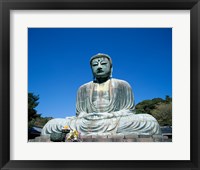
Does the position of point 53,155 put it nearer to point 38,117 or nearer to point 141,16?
A: point 141,16

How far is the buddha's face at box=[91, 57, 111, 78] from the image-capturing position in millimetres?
8461

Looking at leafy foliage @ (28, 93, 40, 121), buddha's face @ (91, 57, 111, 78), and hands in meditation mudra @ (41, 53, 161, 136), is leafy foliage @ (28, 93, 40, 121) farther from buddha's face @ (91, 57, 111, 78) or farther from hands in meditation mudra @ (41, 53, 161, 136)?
buddha's face @ (91, 57, 111, 78)

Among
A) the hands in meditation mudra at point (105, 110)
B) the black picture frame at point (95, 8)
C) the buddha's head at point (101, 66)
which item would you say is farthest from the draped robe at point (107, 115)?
the black picture frame at point (95, 8)

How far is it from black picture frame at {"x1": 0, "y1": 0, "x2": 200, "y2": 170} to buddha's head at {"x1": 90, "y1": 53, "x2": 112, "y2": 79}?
4.38 m

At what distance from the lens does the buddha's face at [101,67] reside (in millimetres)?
8461

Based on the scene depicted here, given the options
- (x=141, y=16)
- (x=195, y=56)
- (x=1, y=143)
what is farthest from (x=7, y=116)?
(x=195, y=56)

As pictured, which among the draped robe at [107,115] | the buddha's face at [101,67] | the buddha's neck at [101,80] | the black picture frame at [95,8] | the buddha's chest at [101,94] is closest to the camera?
the black picture frame at [95,8]

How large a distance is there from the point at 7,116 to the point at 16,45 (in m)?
0.79

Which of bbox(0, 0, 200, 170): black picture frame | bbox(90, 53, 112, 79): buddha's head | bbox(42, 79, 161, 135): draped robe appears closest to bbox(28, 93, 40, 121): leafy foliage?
bbox(42, 79, 161, 135): draped robe

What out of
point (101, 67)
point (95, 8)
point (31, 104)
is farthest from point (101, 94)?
point (95, 8)

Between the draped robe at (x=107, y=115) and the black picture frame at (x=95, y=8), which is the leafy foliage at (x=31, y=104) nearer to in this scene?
the draped robe at (x=107, y=115)

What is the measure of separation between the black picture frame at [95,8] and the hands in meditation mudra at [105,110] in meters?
3.14

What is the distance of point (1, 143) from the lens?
3924mm

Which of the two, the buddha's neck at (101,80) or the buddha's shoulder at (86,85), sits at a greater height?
the buddha's neck at (101,80)
